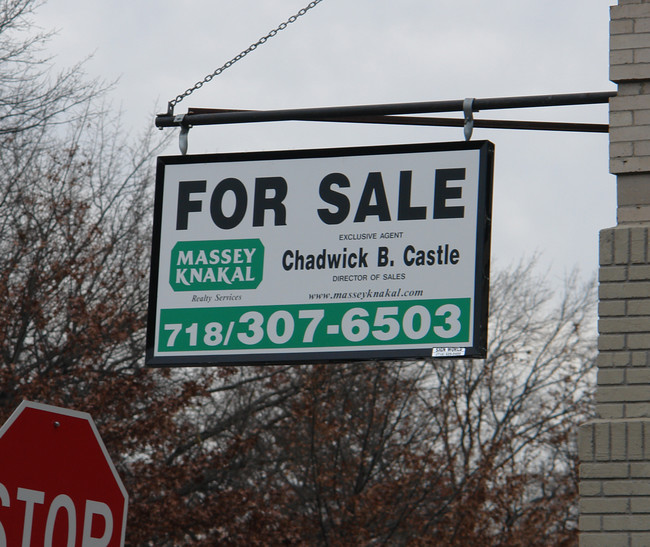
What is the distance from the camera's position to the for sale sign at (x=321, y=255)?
5293 mm

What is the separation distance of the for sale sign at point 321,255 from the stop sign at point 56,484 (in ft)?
4.25

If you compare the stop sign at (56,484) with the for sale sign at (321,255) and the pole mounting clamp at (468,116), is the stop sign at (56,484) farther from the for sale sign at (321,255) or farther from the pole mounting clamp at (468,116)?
the pole mounting clamp at (468,116)

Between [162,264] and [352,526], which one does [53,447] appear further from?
[352,526]

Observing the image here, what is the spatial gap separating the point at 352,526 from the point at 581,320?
14.9 meters

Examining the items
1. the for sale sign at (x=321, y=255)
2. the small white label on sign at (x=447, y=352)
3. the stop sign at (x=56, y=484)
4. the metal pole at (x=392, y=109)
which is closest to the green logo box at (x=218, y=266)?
the for sale sign at (x=321, y=255)

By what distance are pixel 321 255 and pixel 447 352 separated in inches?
31.3

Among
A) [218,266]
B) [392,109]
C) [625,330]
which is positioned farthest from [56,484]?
[625,330]

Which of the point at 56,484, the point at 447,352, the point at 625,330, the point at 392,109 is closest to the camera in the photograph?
the point at 56,484

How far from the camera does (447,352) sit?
16.9ft

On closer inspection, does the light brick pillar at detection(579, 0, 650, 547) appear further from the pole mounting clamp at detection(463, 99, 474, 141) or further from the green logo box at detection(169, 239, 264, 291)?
the green logo box at detection(169, 239, 264, 291)

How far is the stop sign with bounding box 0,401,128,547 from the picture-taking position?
12.5ft

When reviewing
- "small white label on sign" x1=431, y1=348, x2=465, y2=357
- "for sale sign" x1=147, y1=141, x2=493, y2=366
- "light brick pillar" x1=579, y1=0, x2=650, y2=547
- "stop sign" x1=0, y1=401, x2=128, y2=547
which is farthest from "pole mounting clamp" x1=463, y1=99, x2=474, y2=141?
"stop sign" x1=0, y1=401, x2=128, y2=547

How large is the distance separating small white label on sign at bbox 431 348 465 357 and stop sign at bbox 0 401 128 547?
1.57 metres

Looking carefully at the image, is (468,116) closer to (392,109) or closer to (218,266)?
(392,109)
